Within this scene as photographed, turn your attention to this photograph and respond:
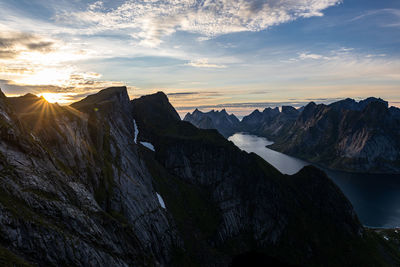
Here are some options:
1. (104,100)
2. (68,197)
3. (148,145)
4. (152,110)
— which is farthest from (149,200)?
(152,110)

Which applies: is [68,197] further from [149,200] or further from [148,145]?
[148,145]

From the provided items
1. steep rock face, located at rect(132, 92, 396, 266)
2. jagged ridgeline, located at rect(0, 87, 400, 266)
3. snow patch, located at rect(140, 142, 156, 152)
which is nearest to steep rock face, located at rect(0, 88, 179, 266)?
jagged ridgeline, located at rect(0, 87, 400, 266)

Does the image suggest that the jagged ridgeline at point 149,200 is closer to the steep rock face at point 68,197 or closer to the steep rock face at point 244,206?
the steep rock face at point 68,197

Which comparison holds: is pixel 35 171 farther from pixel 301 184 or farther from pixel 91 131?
pixel 301 184

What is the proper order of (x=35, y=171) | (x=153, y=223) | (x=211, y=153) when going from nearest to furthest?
(x=35, y=171)
(x=153, y=223)
(x=211, y=153)

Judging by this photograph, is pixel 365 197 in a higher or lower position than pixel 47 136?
lower

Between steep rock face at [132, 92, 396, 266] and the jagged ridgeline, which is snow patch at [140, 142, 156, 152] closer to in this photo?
the jagged ridgeline

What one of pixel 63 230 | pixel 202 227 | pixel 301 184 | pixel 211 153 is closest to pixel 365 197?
pixel 301 184
